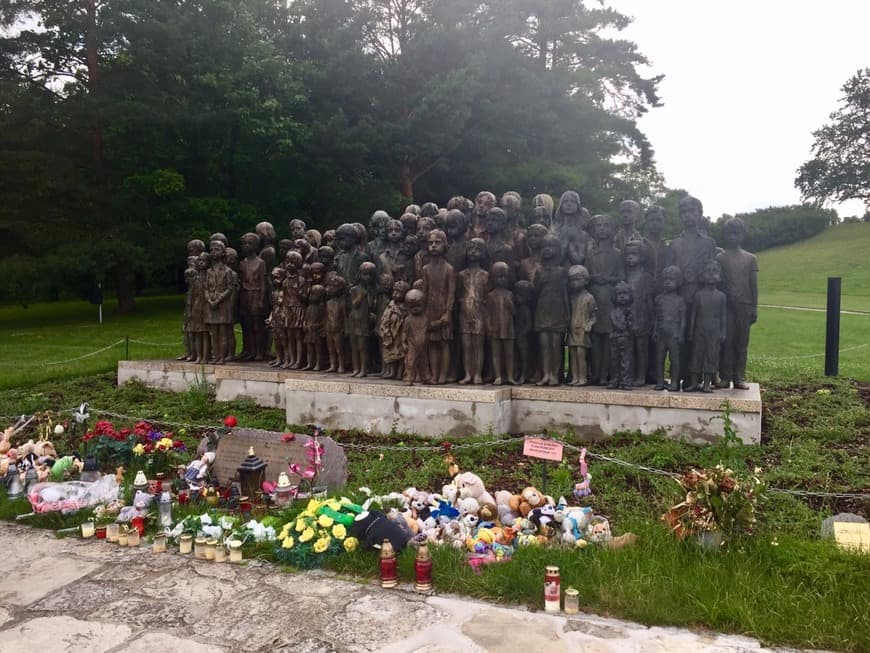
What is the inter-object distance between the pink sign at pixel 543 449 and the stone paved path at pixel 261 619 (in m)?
1.42

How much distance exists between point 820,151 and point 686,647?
5688cm

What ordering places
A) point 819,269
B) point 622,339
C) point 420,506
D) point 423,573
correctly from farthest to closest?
1. point 819,269
2. point 622,339
3. point 420,506
4. point 423,573

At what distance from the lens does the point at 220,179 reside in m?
26.3

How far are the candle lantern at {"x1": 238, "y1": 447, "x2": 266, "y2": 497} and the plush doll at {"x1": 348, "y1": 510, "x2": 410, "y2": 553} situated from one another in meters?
1.48

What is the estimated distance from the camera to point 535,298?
8422 mm

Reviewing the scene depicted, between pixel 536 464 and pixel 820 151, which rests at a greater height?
pixel 820 151

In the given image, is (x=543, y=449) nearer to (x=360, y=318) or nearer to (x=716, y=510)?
(x=716, y=510)

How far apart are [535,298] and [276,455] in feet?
11.8

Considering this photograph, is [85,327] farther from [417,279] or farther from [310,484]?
[310,484]

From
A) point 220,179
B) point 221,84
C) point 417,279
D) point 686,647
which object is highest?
point 221,84

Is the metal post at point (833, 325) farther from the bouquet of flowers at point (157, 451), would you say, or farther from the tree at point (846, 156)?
the tree at point (846, 156)

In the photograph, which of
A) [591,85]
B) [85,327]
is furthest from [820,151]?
[85,327]

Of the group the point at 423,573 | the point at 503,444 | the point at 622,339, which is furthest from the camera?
the point at 622,339

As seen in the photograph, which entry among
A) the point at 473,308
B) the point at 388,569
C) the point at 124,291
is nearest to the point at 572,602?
the point at 388,569
